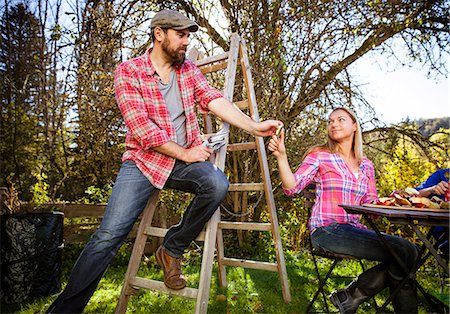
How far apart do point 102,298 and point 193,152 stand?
1484 mm

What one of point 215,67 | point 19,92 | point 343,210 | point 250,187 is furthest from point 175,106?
point 19,92

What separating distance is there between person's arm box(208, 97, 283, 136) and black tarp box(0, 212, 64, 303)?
5.47ft

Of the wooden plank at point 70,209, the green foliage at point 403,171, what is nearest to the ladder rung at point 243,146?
Answer: the wooden plank at point 70,209

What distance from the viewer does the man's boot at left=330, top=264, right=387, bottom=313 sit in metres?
1.95

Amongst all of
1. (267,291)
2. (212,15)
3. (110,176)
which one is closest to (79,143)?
(110,176)

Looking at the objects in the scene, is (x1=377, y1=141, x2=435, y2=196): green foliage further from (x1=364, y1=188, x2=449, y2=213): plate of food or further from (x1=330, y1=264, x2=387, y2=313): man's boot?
(x1=330, y1=264, x2=387, y2=313): man's boot

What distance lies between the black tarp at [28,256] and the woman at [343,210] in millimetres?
1948

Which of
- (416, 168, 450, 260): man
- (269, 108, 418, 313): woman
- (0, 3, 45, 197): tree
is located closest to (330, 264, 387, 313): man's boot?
(269, 108, 418, 313): woman

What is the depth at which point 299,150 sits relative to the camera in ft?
13.8

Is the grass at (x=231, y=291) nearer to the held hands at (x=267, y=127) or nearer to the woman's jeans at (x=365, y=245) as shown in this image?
the woman's jeans at (x=365, y=245)

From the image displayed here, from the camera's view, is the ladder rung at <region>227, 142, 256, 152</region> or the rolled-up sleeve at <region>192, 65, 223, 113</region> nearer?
the rolled-up sleeve at <region>192, 65, 223, 113</region>

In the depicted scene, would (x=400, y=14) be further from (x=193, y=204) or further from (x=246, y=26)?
(x=193, y=204)

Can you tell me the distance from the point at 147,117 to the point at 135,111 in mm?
76

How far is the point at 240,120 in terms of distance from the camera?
2.33 m
